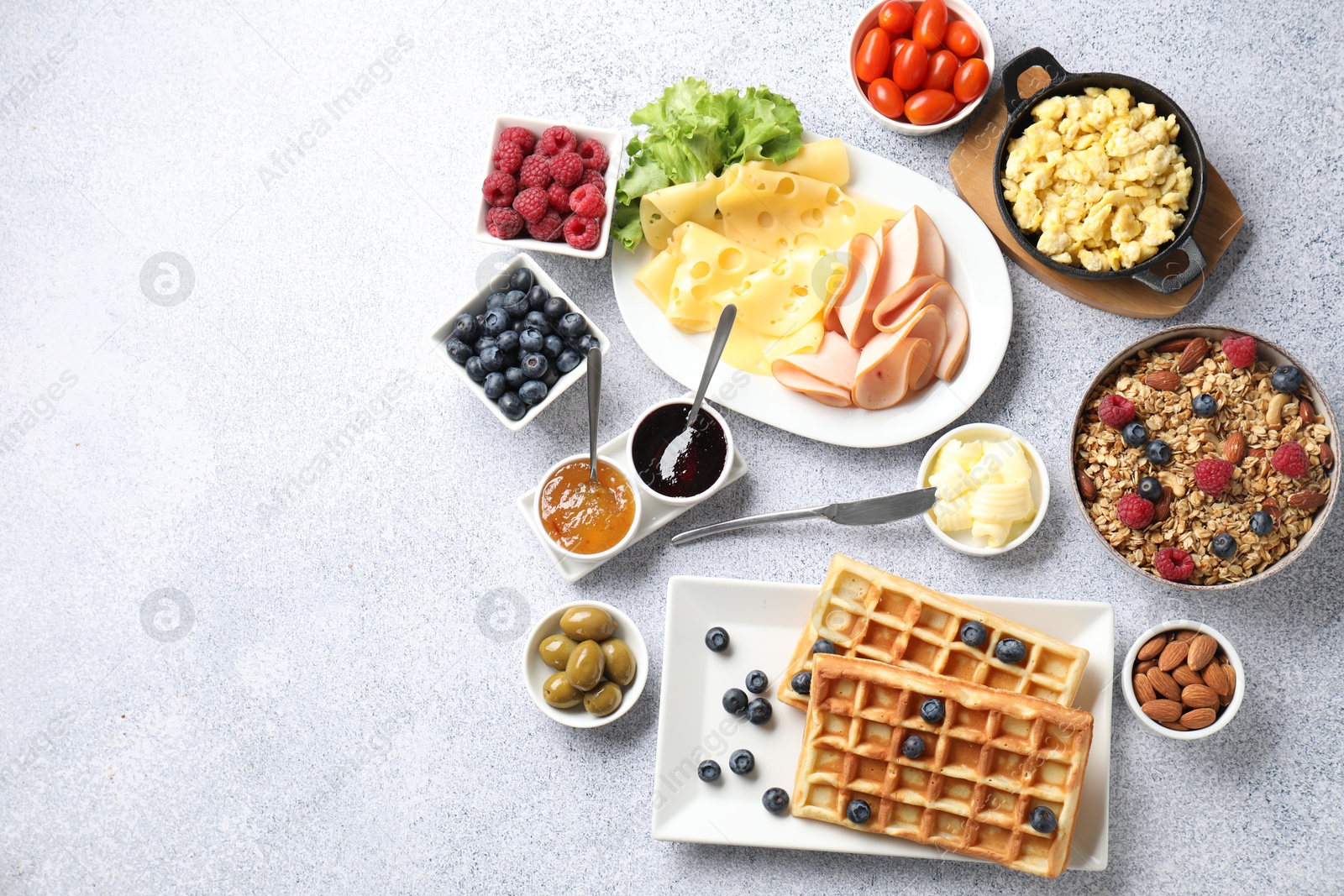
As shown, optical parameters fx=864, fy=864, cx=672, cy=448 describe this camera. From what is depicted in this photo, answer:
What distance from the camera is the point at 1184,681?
6.57ft

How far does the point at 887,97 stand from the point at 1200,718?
1.66 m

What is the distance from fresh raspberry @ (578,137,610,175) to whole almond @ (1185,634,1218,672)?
180 centimetres

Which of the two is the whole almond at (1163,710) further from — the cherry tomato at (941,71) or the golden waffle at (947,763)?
the cherry tomato at (941,71)

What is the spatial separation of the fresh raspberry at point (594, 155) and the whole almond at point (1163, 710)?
1817 mm

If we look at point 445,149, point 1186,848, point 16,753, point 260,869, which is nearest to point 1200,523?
point 1186,848

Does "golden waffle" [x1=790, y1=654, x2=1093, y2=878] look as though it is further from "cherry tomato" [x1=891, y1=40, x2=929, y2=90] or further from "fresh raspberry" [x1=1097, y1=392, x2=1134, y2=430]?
"cherry tomato" [x1=891, y1=40, x2=929, y2=90]

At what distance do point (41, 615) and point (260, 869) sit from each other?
0.92 meters

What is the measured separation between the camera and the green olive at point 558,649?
205cm

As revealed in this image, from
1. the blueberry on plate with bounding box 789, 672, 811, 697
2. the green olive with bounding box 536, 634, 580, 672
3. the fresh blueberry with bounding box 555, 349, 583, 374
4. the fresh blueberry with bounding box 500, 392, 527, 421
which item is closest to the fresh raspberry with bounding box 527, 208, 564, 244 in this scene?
the fresh blueberry with bounding box 555, 349, 583, 374

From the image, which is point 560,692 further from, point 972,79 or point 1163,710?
point 972,79

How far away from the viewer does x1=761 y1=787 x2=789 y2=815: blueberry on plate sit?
201 centimetres

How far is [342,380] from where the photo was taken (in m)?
2.37

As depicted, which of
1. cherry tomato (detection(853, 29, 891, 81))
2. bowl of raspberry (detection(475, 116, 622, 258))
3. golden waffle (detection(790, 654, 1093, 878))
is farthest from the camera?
cherry tomato (detection(853, 29, 891, 81))

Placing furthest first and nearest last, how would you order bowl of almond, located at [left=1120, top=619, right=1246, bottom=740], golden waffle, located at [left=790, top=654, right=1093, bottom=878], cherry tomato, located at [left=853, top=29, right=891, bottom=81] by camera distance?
cherry tomato, located at [left=853, top=29, right=891, bottom=81] → bowl of almond, located at [left=1120, top=619, right=1246, bottom=740] → golden waffle, located at [left=790, top=654, right=1093, bottom=878]
